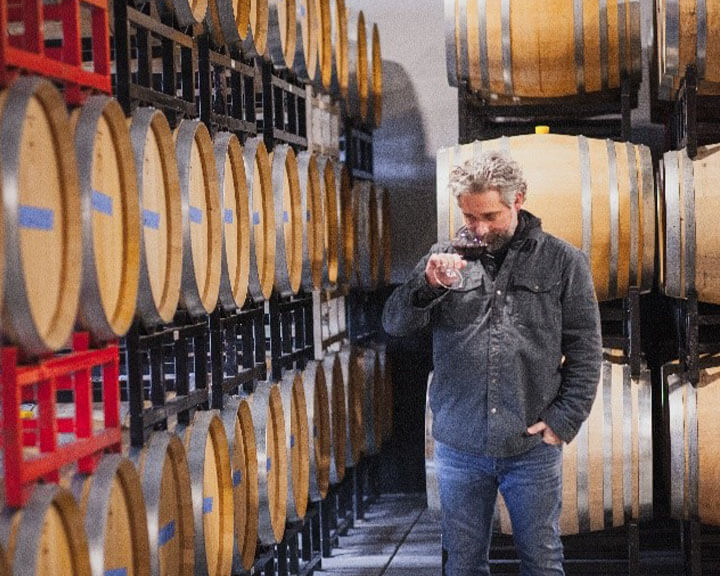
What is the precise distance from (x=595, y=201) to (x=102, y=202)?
3.00 m

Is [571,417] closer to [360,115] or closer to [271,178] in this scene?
[271,178]

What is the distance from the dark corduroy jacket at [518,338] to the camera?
4.14 meters

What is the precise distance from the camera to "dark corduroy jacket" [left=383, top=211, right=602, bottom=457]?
4141 mm

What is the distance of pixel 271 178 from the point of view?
17.3 ft

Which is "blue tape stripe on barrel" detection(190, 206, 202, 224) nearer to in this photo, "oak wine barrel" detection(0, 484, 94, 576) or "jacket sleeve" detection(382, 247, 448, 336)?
"jacket sleeve" detection(382, 247, 448, 336)

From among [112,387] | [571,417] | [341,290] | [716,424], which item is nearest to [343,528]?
[341,290]

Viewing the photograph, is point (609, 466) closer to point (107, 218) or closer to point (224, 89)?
point (224, 89)

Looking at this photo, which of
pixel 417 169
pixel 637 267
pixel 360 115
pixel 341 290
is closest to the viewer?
pixel 637 267

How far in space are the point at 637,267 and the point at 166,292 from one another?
8.94 ft

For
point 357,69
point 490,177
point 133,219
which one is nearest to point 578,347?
point 490,177

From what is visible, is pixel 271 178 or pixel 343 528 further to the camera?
pixel 343 528

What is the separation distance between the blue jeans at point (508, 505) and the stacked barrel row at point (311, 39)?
1912 millimetres

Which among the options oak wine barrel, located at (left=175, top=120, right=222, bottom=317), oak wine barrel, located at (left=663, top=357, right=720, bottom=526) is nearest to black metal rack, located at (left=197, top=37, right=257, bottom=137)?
oak wine barrel, located at (left=175, top=120, right=222, bottom=317)

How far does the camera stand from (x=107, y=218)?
3.26 m
